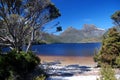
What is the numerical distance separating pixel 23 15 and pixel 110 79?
1450 centimetres

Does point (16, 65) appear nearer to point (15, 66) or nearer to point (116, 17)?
point (15, 66)

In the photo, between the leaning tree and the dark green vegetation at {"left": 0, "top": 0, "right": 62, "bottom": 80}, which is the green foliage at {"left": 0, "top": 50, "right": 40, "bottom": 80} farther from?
the leaning tree

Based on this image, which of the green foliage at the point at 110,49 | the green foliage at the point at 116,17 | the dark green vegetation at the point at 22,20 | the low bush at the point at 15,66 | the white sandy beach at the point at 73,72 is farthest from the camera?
the green foliage at the point at 116,17

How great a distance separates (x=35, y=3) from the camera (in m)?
21.5

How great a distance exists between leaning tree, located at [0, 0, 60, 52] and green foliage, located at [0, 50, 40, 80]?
4.26 metres

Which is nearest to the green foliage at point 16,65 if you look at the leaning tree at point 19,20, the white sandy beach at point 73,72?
the white sandy beach at point 73,72

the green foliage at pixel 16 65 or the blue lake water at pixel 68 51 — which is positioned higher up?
the green foliage at pixel 16 65

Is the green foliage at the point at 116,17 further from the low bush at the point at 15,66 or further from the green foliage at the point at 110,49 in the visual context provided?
the low bush at the point at 15,66

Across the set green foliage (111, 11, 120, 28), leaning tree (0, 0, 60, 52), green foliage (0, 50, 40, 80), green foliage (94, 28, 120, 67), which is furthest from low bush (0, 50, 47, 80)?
green foliage (111, 11, 120, 28)

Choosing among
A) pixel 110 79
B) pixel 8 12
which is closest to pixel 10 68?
pixel 110 79

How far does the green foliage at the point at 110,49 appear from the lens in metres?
21.0

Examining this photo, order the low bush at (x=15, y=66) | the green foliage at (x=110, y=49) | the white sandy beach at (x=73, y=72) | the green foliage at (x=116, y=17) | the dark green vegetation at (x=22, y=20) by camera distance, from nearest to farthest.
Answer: the low bush at (x=15, y=66) < the white sandy beach at (x=73, y=72) < the dark green vegetation at (x=22, y=20) < the green foliage at (x=110, y=49) < the green foliage at (x=116, y=17)

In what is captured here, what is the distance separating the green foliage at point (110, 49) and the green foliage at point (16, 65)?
7.53 m

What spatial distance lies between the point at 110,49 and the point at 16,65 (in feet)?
33.1
